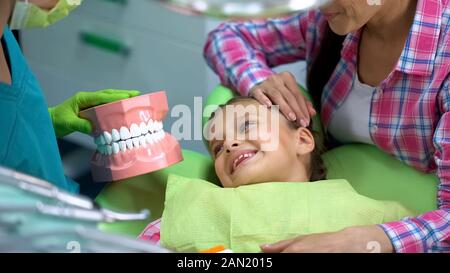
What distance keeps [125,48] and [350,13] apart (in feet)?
2.94

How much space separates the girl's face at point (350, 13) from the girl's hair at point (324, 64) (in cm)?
13

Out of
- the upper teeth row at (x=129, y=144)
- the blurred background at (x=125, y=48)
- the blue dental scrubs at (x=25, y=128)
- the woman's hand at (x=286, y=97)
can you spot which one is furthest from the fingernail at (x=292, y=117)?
the blurred background at (x=125, y=48)

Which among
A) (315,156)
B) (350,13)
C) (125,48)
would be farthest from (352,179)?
(125,48)

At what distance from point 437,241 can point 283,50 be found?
1.58 feet

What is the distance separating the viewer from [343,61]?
3.58 ft

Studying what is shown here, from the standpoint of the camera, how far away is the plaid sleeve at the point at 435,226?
0.87 metres

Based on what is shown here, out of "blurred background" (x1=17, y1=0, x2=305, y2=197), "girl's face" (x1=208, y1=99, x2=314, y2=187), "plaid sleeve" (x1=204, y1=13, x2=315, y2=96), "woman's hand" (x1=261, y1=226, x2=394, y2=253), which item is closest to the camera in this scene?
"woman's hand" (x1=261, y1=226, x2=394, y2=253)

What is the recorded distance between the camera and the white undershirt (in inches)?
41.9

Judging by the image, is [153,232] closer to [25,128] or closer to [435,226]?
[25,128]

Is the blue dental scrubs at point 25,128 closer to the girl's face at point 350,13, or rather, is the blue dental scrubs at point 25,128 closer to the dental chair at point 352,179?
the dental chair at point 352,179

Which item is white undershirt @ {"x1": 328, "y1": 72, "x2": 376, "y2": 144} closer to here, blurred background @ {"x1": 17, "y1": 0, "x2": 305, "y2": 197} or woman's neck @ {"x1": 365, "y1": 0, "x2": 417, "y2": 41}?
woman's neck @ {"x1": 365, "y1": 0, "x2": 417, "y2": 41}

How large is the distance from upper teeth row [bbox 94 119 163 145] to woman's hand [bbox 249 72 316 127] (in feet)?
0.64

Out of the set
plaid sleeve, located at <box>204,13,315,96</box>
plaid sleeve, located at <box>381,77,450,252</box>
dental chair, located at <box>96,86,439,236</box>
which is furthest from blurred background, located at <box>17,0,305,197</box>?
plaid sleeve, located at <box>381,77,450,252</box>
